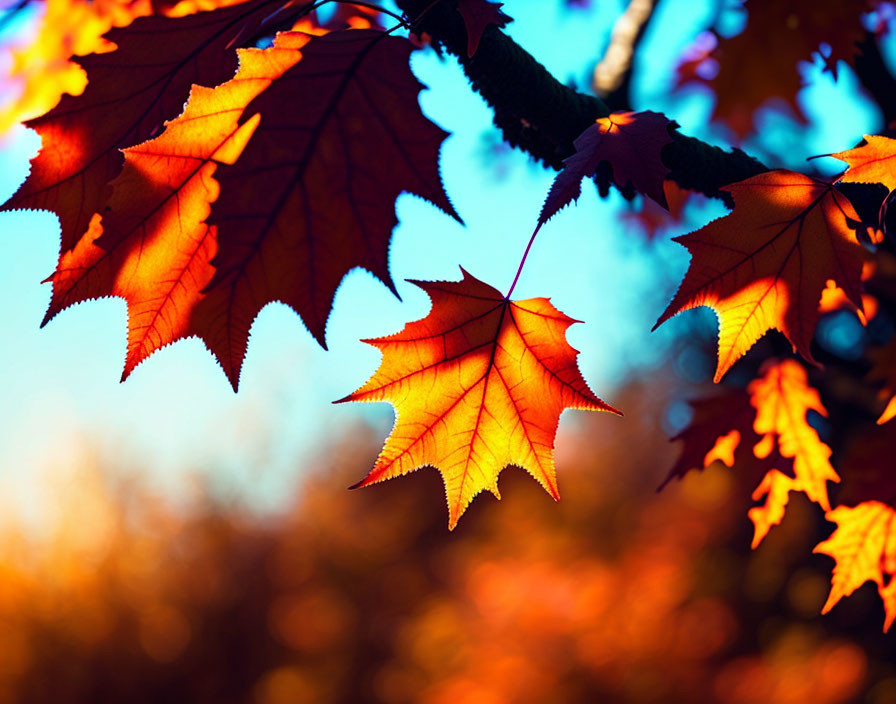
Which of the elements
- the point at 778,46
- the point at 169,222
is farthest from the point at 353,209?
the point at 778,46

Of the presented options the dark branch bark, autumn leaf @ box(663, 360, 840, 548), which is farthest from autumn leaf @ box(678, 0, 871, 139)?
autumn leaf @ box(663, 360, 840, 548)

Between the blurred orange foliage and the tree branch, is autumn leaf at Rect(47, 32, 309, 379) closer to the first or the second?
the tree branch

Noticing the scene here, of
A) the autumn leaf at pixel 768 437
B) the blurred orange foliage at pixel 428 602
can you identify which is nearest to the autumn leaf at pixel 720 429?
the autumn leaf at pixel 768 437

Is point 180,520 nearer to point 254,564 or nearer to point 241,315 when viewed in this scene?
point 254,564

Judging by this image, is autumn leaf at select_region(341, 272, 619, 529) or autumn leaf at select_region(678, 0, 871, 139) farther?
autumn leaf at select_region(678, 0, 871, 139)

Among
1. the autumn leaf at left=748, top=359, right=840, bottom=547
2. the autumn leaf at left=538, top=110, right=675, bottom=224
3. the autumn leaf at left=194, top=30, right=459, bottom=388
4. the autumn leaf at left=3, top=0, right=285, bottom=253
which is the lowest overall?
the autumn leaf at left=748, top=359, right=840, bottom=547

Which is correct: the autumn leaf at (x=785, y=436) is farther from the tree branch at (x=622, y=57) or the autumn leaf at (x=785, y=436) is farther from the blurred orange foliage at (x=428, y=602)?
the blurred orange foliage at (x=428, y=602)

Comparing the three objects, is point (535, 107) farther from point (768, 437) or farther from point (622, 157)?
point (768, 437)
